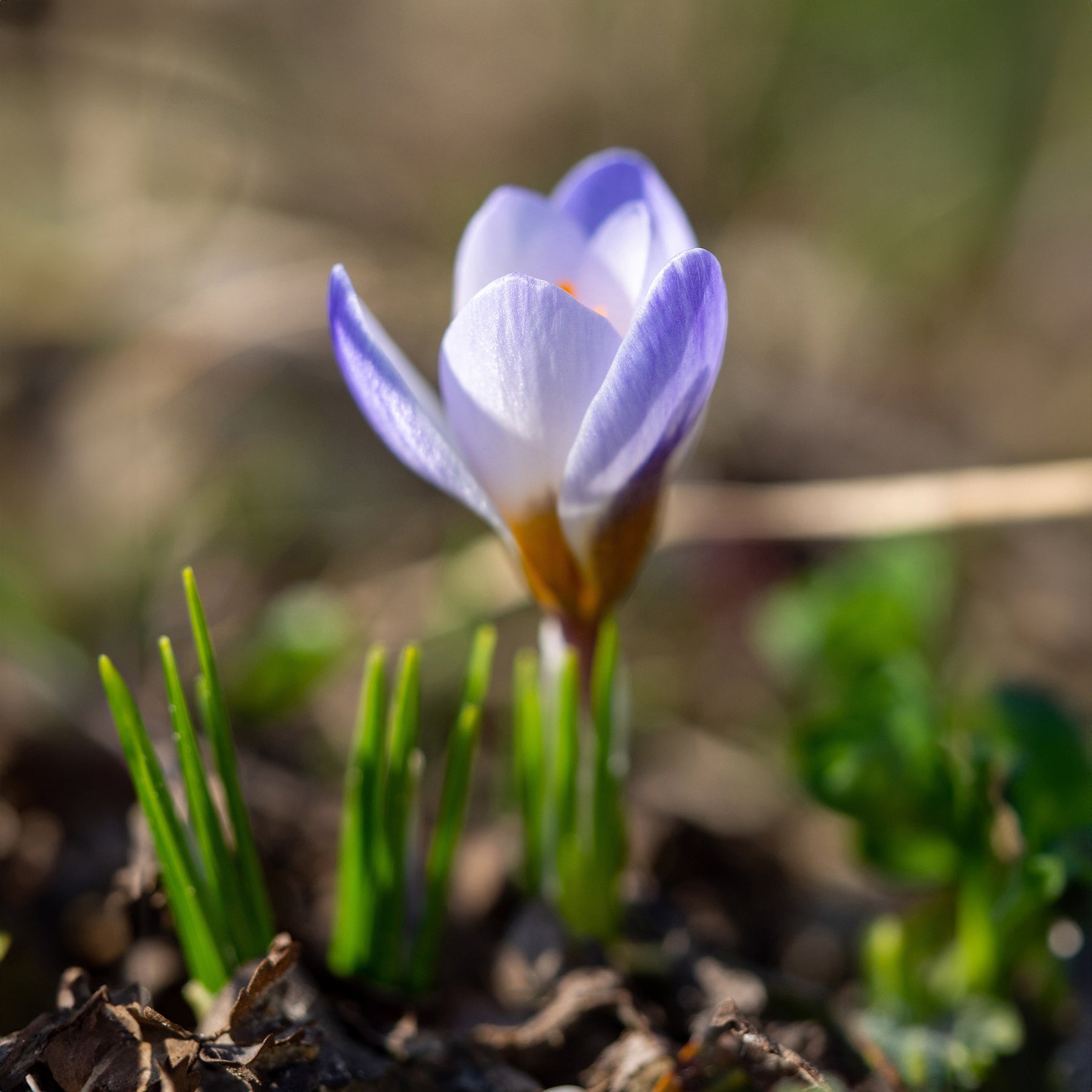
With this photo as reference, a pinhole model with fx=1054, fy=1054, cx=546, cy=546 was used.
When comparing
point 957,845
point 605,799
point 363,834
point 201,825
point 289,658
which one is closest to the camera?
point 201,825

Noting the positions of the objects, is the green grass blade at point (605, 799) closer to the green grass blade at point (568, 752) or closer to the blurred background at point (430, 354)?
the green grass blade at point (568, 752)

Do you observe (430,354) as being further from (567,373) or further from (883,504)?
(567,373)

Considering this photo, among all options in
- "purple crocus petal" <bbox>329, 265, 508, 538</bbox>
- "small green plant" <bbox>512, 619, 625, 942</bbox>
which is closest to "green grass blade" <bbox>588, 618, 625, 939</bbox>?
"small green plant" <bbox>512, 619, 625, 942</bbox>

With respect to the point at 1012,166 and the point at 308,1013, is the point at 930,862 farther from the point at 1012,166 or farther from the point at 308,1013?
the point at 1012,166

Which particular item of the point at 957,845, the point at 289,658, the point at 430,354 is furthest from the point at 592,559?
the point at 430,354

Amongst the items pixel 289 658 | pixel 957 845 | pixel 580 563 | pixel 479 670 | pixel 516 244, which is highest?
pixel 516 244

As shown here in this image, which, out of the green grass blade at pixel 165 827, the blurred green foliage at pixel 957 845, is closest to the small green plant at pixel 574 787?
the blurred green foliage at pixel 957 845
